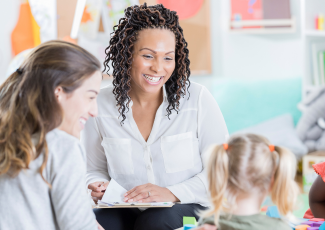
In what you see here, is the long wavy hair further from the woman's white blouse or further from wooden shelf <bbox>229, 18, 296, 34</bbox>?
wooden shelf <bbox>229, 18, 296, 34</bbox>

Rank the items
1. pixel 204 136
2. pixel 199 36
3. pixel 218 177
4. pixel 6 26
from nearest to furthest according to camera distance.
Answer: pixel 218 177 → pixel 204 136 → pixel 6 26 → pixel 199 36

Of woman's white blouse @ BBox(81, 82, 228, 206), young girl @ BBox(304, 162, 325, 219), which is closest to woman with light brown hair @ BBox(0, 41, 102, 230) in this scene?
woman's white blouse @ BBox(81, 82, 228, 206)

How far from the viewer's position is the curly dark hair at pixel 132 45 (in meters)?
1.44

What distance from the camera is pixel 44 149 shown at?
0.91m

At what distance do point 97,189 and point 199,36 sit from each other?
2.27 metres

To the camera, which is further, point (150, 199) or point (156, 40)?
point (156, 40)

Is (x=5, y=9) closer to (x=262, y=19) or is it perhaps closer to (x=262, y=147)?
(x=262, y=19)

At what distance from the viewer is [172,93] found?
4.99ft

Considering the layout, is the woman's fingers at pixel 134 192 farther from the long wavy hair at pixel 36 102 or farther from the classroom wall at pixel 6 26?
the classroom wall at pixel 6 26

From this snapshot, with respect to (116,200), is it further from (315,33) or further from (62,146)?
(315,33)

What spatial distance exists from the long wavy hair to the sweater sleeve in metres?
0.04

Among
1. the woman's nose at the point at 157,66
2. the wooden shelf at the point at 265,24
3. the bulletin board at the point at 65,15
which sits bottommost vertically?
the woman's nose at the point at 157,66

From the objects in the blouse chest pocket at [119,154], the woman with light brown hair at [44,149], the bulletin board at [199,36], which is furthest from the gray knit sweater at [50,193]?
the bulletin board at [199,36]

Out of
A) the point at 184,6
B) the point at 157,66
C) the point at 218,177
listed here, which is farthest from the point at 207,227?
the point at 184,6
